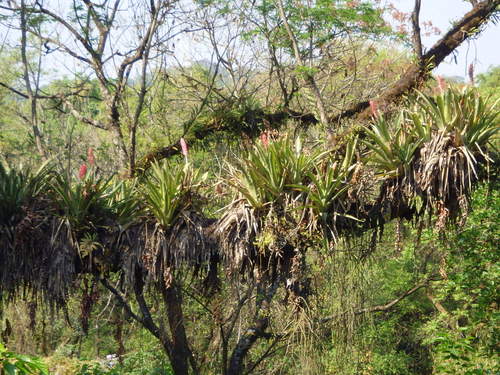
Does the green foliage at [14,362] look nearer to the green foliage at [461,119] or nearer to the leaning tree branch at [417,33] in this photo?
the green foliage at [461,119]

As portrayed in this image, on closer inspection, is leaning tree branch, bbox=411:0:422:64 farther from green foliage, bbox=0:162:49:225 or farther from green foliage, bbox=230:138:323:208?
green foliage, bbox=0:162:49:225

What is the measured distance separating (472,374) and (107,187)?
3682 millimetres

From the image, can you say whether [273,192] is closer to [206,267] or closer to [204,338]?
[206,267]

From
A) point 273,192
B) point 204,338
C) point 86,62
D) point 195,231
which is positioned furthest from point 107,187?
point 204,338

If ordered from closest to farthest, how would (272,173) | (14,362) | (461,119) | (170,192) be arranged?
(14,362) < (461,119) < (272,173) < (170,192)

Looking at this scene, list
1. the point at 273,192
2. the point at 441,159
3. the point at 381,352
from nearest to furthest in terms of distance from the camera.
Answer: the point at 441,159 < the point at 273,192 < the point at 381,352

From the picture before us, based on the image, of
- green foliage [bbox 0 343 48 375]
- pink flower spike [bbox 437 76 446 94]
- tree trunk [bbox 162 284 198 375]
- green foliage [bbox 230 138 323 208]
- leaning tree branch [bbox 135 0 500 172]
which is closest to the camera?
green foliage [bbox 0 343 48 375]

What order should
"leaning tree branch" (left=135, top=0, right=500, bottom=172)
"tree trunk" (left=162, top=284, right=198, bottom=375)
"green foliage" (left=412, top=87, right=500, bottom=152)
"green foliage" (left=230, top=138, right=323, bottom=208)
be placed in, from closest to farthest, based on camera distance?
"green foliage" (left=412, top=87, right=500, bottom=152) → "green foliage" (left=230, top=138, right=323, bottom=208) → "leaning tree branch" (left=135, top=0, right=500, bottom=172) → "tree trunk" (left=162, top=284, right=198, bottom=375)

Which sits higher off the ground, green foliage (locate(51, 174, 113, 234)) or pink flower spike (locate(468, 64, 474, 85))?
pink flower spike (locate(468, 64, 474, 85))

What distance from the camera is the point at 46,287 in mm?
4992

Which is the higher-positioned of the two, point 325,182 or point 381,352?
point 325,182

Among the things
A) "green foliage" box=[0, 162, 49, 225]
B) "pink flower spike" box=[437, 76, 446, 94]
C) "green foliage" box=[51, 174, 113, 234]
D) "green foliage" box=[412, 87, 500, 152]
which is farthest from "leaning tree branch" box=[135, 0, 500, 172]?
"green foliage" box=[412, 87, 500, 152]

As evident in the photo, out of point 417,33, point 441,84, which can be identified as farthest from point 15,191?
point 417,33

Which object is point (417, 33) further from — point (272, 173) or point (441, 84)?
point (272, 173)
